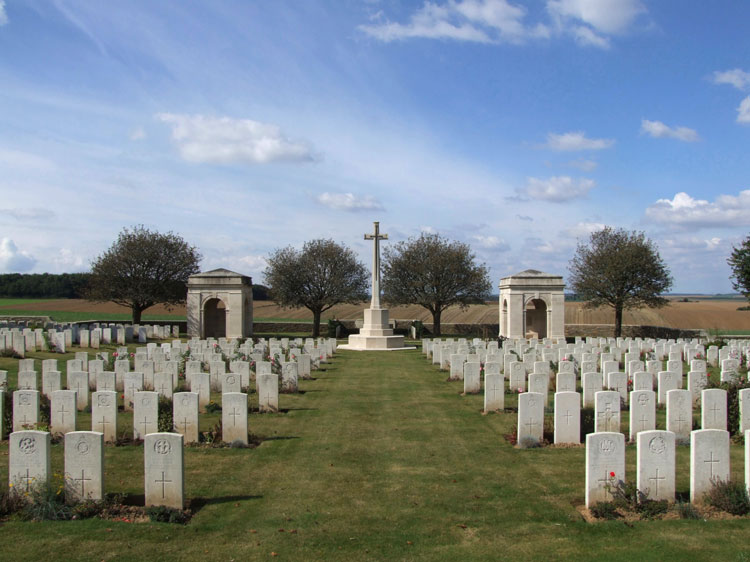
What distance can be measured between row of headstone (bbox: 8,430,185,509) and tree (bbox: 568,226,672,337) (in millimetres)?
34875

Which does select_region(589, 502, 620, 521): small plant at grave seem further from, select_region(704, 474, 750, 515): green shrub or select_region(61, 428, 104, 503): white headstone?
select_region(61, 428, 104, 503): white headstone

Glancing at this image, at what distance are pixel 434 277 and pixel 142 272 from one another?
62.5 feet

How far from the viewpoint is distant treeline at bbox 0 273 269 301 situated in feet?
262

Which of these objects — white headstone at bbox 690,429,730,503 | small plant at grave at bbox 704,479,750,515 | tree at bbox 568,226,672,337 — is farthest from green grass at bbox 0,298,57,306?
small plant at grave at bbox 704,479,750,515

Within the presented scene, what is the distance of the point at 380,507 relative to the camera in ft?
23.6

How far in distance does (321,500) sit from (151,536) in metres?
2.03

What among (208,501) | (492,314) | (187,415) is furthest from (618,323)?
(208,501)

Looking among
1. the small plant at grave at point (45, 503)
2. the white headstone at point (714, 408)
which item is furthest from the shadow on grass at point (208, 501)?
the white headstone at point (714, 408)

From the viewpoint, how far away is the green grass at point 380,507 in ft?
19.5

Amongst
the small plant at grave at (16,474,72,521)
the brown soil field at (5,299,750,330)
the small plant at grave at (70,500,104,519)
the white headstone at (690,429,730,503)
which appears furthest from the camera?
the brown soil field at (5,299,750,330)

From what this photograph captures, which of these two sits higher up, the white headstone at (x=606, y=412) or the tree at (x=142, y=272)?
Answer: the tree at (x=142, y=272)

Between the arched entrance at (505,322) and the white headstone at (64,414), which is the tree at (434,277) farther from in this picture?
the white headstone at (64,414)

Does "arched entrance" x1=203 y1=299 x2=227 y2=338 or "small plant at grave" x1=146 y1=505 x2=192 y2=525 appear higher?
"arched entrance" x1=203 y1=299 x2=227 y2=338

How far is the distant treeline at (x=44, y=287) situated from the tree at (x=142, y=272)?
39.3 meters
